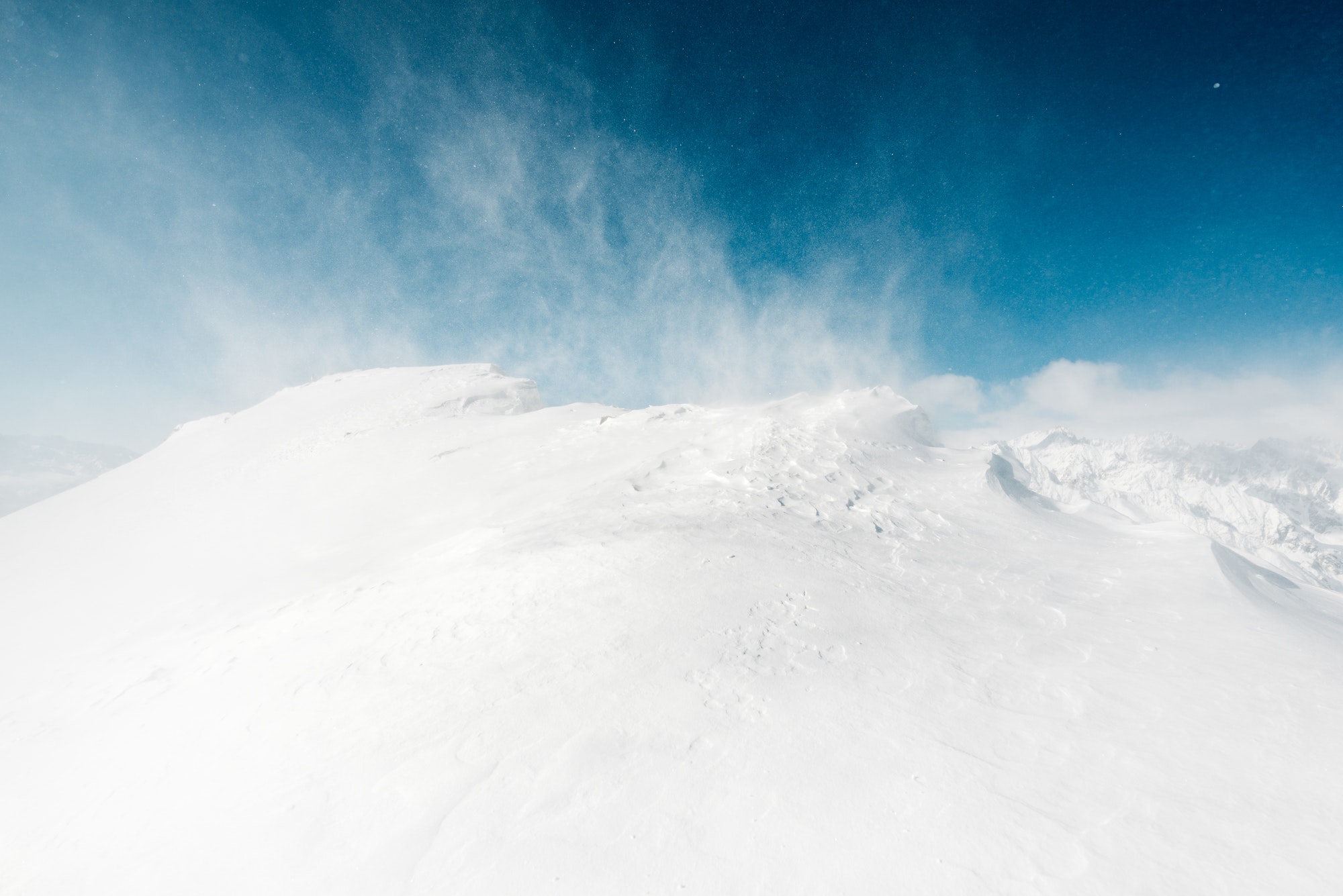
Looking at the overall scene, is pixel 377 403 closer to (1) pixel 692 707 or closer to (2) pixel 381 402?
(2) pixel 381 402

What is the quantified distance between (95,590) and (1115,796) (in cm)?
2339

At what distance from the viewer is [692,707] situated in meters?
6.38

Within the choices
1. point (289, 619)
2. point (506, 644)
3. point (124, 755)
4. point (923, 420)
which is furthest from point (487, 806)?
point (923, 420)

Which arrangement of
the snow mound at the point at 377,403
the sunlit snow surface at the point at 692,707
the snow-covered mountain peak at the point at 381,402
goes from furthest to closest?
the snow-covered mountain peak at the point at 381,402
the snow mound at the point at 377,403
the sunlit snow surface at the point at 692,707

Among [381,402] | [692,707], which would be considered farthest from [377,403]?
[692,707]

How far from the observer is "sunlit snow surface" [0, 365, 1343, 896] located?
4.63 metres

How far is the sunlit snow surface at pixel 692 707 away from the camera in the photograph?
4.63 m

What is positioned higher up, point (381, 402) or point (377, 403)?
point (381, 402)

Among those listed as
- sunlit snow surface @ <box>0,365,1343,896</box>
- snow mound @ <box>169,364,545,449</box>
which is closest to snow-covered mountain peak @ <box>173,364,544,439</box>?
snow mound @ <box>169,364,545,449</box>

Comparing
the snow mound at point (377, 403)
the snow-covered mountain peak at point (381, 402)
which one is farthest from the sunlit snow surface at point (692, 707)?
the snow-covered mountain peak at point (381, 402)

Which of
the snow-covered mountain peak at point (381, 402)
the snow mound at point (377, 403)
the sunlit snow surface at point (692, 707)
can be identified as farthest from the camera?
the snow-covered mountain peak at point (381, 402)

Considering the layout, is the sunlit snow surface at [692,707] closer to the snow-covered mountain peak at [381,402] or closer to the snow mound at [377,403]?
the snow mound at [377,403]

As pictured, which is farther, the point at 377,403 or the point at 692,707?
the point at 377,403

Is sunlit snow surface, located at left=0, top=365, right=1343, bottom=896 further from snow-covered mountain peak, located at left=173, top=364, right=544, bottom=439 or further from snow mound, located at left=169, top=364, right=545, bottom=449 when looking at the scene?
snow-covered mountain peak, located at left=173, top=364, right=544, bottom=439
